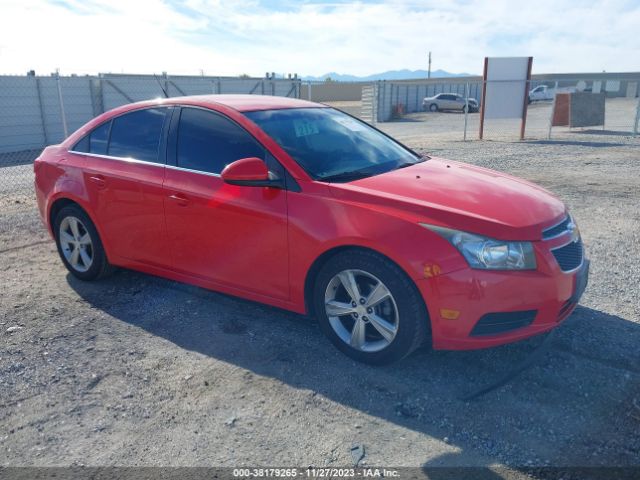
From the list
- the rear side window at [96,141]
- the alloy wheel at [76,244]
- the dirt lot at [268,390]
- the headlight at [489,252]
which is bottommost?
the dirt lot at [268,390]

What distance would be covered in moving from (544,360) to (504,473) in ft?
3.92

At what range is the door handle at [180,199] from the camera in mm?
4180

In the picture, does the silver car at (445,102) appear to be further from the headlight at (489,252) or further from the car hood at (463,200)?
the headlight at (489,252)

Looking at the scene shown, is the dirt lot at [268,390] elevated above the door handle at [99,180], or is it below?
below

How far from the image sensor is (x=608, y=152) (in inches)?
558

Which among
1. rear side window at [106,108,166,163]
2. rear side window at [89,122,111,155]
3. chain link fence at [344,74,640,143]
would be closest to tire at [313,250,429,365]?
rear side window at [106,108,166,163]

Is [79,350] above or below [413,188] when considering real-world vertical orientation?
below

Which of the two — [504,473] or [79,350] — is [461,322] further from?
[79,350]

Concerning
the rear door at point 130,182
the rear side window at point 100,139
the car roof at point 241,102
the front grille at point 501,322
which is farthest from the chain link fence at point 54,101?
the front grille at point 501,322

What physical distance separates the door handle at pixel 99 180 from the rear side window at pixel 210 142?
2.77ft

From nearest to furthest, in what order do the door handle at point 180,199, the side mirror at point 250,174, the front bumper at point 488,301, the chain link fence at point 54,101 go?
the front bumper at point 488,301 < the side mirror at point 250,174 < the door handle at point 180,199 < the chain link fence at point 54,101

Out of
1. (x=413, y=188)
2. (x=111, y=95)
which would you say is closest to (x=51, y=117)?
(x=111, y=95)

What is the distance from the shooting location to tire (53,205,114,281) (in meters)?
4.99

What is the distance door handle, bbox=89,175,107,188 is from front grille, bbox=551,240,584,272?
3590mm
